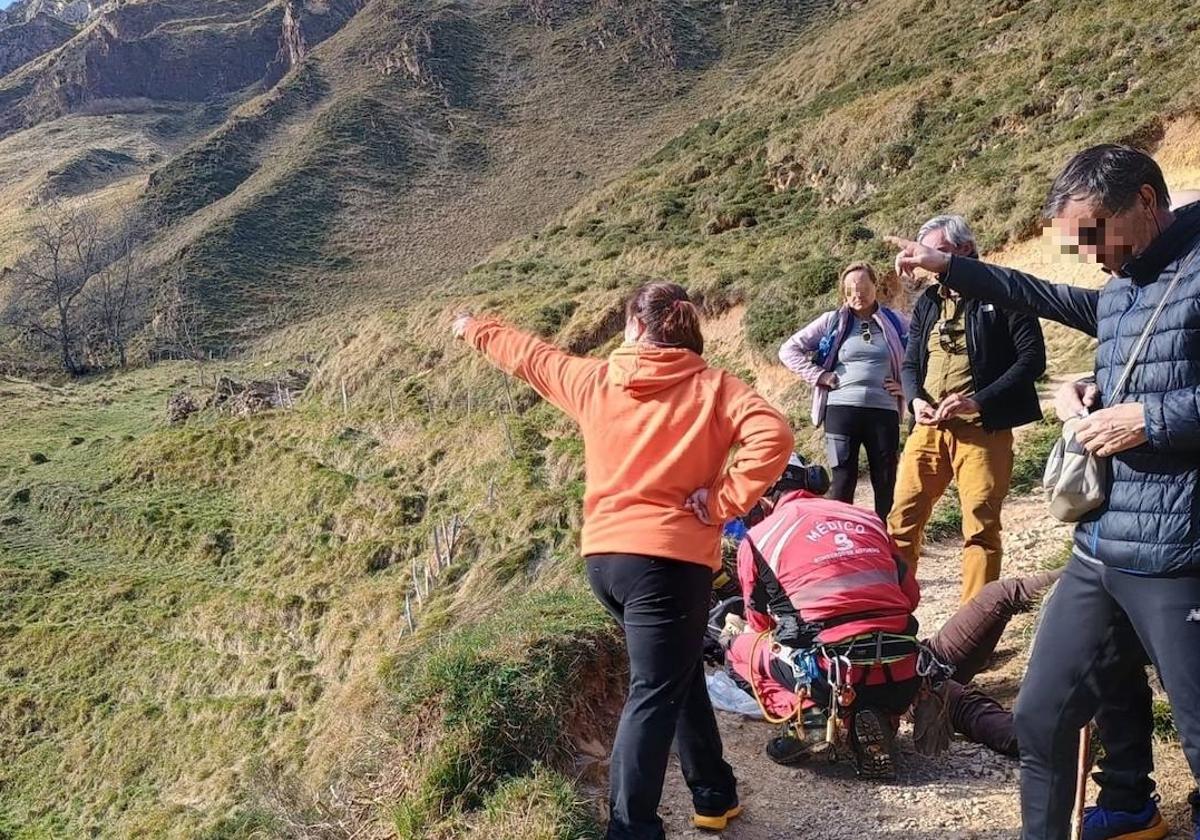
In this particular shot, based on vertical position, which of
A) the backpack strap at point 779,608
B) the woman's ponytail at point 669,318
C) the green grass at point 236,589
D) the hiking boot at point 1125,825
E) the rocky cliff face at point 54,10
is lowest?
the green grass at point 236,589

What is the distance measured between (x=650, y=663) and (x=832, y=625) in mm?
887

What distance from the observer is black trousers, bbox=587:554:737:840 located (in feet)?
8.38

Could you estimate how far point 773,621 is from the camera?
3352 millimetres

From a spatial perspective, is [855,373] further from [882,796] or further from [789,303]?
[789,303]

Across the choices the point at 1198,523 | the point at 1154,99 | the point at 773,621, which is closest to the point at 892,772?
the point at 773,621

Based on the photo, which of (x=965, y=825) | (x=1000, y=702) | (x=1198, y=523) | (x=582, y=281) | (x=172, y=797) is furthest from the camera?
(x=582, y=281)

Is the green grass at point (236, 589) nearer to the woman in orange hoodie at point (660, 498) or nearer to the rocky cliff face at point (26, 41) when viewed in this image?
the woman in orange hoodie at point (660, 498)

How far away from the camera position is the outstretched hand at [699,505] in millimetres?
2584

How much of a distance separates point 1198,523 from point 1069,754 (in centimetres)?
71

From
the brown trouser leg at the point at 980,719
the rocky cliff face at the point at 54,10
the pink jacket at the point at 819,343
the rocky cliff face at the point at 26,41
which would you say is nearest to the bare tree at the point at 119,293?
the pink jacket at the point at 819,343

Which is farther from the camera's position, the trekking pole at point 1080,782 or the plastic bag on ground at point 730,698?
the plastic bag on ground at point 730,698

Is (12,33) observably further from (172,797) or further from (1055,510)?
(1055,510)

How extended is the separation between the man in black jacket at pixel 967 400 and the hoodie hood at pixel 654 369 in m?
1.54

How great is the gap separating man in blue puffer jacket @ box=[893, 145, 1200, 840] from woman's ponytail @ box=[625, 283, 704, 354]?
1026mm
